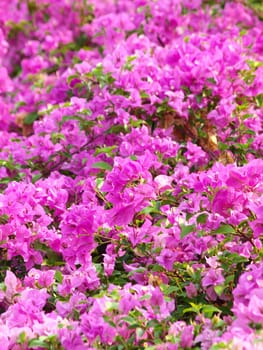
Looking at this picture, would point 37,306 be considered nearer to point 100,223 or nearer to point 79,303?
point 79,303

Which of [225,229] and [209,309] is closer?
[209,309]

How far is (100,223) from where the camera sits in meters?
2.41

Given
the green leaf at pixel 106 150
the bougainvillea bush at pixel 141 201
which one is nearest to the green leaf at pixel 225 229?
the bougainvillea bush at pixel 141 201

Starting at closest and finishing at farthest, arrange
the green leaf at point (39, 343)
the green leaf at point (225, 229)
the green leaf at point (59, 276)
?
the green leaf at point (39, 343) < the green leaf at point (225, 229) < the green leaf at point (59, 276)

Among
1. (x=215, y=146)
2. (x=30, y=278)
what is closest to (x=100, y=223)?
(x=30, y=278)

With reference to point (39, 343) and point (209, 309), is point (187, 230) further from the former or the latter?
point (39, 343)

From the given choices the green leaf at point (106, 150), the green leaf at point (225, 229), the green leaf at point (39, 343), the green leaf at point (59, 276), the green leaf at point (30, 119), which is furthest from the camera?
the green leaf at point (30, 119)

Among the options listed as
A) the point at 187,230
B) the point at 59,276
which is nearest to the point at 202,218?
the point at 187,230

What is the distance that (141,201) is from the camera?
7.70 ft

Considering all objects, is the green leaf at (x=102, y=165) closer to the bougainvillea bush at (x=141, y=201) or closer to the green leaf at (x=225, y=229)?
the bougainvillea bush at (x=141, y=201)

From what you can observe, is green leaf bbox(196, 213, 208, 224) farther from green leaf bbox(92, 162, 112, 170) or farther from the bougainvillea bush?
green leaf bbox(92, 162, 112, 170)

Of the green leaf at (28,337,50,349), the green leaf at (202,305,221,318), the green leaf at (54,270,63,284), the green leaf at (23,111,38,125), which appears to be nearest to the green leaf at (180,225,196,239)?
the green leaf at (202,305,221,318)

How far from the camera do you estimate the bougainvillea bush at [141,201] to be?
1999 millimetres

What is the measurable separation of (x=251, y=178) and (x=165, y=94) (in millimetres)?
1043
